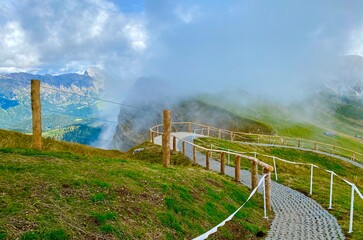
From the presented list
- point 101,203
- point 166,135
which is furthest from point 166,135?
point 101,203

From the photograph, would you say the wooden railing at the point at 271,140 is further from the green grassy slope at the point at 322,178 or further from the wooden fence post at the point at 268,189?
the wooden fence post at the point at 268,189

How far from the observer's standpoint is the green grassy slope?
15344mm

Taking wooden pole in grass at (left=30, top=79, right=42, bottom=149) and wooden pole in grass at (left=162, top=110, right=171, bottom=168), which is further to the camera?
wooden pole in grass at (left=162, top=110, right=171, bottom=168)

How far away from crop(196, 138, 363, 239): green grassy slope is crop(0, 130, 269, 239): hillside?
13.9 feet

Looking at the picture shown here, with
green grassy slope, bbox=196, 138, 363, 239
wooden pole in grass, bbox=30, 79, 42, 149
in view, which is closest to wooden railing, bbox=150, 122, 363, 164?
green grassy slope, bbox=196, 138, 363, 239

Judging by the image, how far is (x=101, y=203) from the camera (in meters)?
8.40

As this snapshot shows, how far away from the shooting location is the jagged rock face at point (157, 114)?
107 m

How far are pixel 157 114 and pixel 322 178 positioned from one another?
10921 cm

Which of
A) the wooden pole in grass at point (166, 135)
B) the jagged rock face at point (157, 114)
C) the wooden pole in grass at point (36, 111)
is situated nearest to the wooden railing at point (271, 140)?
the jagged rock face at point (157, 114)

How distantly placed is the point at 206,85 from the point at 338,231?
162083 millimetres

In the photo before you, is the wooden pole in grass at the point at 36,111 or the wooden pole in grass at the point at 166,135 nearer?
the wooden pole in grass at the point at 36,111

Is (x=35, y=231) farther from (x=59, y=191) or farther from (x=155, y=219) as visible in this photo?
(x=155, y=219)

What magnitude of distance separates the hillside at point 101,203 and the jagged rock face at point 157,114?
299 ft

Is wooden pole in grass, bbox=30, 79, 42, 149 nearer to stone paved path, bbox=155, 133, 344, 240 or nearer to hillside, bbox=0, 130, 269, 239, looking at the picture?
hillside, bbox=0, 130, 269, 239
